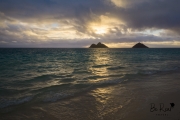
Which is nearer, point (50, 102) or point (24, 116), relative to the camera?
point (24, 116)

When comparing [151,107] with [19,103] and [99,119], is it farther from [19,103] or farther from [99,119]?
[19,103]

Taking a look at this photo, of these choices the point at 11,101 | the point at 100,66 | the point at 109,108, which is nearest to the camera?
the point at 109,108

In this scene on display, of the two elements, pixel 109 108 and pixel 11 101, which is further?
pixel 11 101

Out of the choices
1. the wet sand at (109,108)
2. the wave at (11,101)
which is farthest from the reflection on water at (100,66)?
the wave at (11,101)

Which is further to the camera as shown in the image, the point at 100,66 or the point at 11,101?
the point at 100,66

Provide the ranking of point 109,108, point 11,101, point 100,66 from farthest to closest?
1. point 100,66
2. point 11,101
3. point 109,108

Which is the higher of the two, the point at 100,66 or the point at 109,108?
the point at 109,108

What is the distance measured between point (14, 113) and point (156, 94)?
8.62 m

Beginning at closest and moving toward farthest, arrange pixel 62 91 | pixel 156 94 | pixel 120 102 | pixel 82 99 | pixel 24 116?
pixel 24 116
pixel 120 102
pixel 82 99
pixel 156 94
pixel 62 91

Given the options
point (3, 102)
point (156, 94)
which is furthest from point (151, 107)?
point (3, 102)

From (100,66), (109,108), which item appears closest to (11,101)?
(109,108)

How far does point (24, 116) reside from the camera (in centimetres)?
705

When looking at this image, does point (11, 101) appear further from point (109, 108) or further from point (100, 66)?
point (100, 66)

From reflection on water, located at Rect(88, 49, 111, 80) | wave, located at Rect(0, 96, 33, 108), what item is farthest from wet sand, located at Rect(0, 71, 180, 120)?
reflection on water, located at Rect(88, 49, 111, 80)
